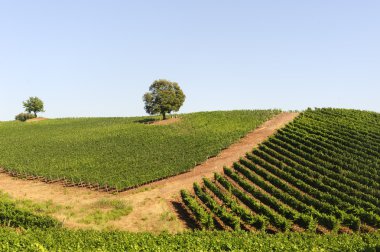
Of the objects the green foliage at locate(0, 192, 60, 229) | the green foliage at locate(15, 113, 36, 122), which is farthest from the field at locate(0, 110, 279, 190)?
the green foliage at locate(15, 113, 36, 122)

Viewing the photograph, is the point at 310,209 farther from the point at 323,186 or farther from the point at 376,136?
the point at 376,136

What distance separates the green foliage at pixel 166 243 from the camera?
2095cm

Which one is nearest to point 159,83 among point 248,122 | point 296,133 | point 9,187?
point 248,122

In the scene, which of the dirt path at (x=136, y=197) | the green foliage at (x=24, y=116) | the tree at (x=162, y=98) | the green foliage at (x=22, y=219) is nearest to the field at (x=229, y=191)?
the green foliage at (x=22, y=219)

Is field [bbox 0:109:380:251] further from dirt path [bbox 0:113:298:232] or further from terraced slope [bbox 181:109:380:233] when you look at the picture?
dirt path [bbox 0:113:298:232]

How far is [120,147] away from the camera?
63531 mm

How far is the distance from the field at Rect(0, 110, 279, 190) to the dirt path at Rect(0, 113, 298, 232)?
2035 mm

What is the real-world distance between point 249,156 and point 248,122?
2453 centimetres

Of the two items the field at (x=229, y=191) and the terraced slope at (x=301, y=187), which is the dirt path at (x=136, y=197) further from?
the terraced slope at (x=301, y=187)

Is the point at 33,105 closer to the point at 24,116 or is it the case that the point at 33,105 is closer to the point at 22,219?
the point at 24,116

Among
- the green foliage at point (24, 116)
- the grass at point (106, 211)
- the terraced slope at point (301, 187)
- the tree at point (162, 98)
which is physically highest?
the tree at point (162, 98)

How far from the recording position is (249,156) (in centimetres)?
4834

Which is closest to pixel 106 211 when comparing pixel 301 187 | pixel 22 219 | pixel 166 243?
pixel 22 219

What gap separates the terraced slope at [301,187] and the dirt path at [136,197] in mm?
2453
